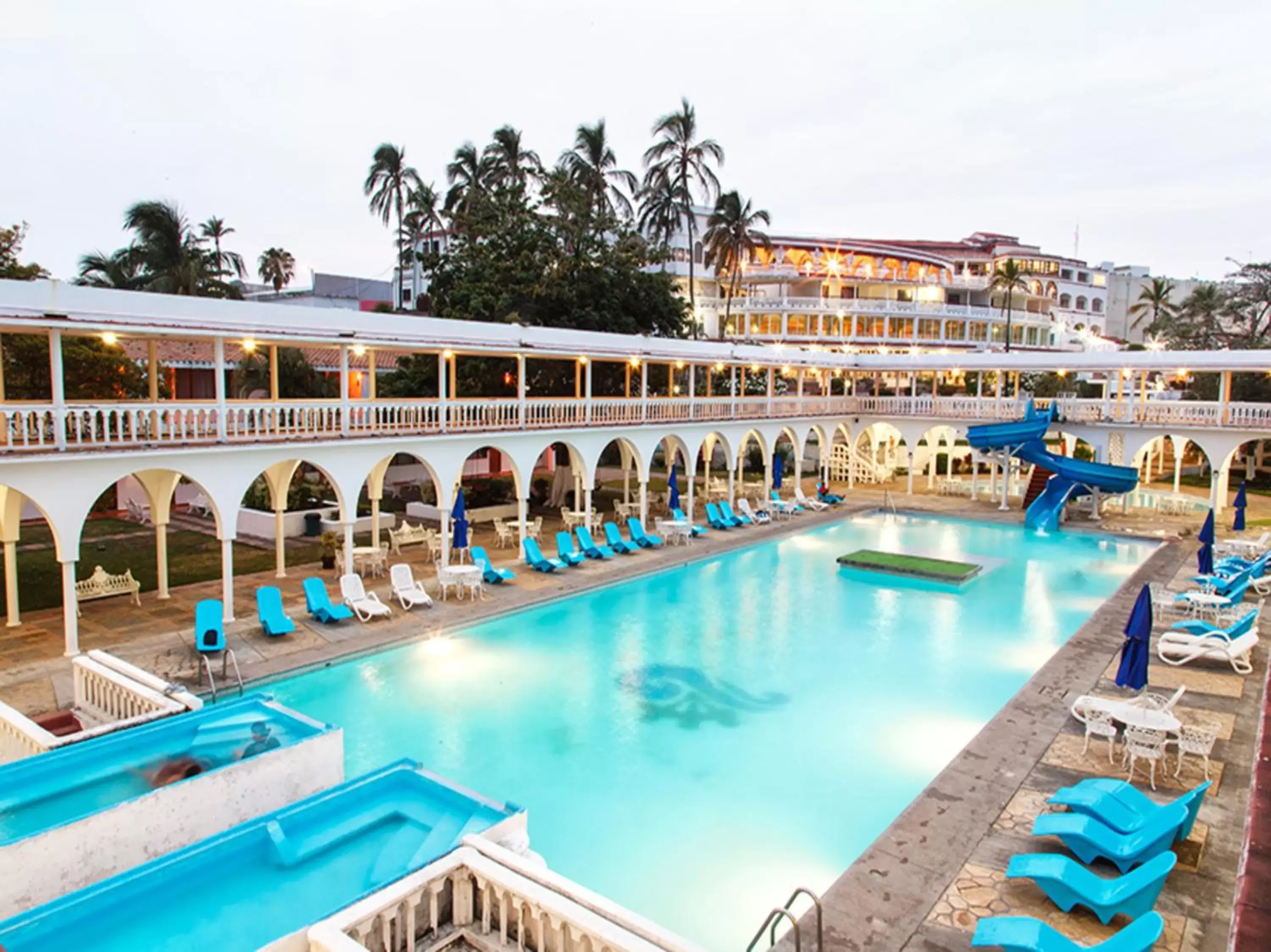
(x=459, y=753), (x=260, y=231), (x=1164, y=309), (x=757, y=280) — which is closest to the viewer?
(x=459, y=753)

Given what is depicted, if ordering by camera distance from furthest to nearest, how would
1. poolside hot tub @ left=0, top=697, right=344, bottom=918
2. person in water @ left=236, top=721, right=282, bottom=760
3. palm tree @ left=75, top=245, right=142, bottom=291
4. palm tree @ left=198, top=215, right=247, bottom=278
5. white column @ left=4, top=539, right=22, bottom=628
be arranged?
palm tree @ left=198, top=215, right=247, bottom=278 < palm tree @ left=75, top=245, right=142, bottom=291 < white column @ left=4, top=539, right=22, bottom=628 < person in water @ left=236, top=721, right=282, bottom=760 < poolside hot tub @ left=0, top=697, right=344, bottom=918

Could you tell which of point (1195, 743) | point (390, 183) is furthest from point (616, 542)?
point (390, 183)

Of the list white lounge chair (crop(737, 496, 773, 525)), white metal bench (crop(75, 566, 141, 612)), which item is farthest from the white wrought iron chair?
white metal bench (crop(75, 566, 141, 612))

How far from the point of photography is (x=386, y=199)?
49.2m

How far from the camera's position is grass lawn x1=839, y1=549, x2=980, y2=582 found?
73.2 feet

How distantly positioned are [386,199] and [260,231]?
64.9 meters

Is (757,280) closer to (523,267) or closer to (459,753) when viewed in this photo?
(523,267)

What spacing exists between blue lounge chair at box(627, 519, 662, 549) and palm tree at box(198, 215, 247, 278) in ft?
110

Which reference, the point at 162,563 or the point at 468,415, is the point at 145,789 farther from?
the point at 468,415

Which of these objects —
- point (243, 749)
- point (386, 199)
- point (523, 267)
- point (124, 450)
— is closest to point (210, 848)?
point (243, 749)

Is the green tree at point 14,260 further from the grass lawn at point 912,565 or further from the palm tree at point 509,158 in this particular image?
the grass lawn at point 912,565

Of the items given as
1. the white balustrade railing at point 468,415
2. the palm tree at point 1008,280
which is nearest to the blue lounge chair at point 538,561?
the white balustrade railing at point 468,415

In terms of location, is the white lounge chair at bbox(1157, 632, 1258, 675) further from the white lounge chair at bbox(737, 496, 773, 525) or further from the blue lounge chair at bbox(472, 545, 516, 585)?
the white lounge chair at bbox(737, 496, 773, 525)

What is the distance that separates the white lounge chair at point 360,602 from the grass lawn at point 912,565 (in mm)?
12991
